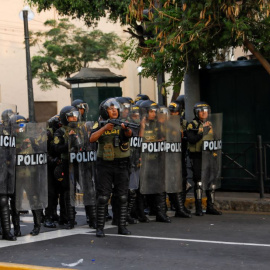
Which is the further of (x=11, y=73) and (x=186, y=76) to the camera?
(x=11, y=73)

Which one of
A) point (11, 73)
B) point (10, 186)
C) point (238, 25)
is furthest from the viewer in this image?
point (11, 73)

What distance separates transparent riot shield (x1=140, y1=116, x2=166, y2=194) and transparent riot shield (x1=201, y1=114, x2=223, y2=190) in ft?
2.77

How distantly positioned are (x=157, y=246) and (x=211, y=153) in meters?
3.39

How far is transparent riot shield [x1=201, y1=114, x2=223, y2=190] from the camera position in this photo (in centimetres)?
1172

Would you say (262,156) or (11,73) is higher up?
(11,73)

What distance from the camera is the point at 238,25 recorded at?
11.6 meters

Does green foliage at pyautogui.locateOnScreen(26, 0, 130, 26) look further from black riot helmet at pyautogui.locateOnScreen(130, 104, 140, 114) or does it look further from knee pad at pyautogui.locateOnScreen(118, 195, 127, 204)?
knee pad at pyautogui.locateOnScreen(118, 195, 127, 204)

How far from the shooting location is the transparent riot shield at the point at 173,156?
11.5 meters

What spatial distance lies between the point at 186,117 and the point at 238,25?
279 centimetres

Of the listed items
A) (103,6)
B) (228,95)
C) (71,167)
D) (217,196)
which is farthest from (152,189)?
(103,6)

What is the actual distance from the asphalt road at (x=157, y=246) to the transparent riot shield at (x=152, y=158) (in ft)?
1.91

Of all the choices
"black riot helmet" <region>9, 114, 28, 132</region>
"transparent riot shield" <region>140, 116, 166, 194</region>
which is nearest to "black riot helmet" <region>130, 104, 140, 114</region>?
"transparent riot shield" <region>140, 116, 166, 194</region>

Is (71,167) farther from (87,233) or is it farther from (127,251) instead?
(127,251)

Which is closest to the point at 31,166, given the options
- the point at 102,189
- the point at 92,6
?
the point at 102,189
